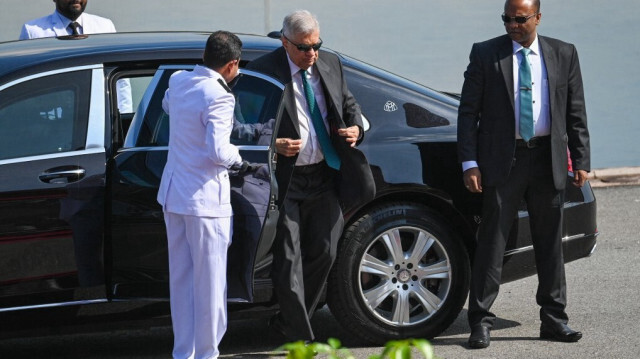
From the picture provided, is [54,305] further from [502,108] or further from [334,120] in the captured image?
[502,108]

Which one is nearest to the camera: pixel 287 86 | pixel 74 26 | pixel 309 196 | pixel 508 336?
pixel 287 86

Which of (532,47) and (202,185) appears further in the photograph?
(532,47)

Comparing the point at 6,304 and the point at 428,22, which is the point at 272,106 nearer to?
the point at 6,304

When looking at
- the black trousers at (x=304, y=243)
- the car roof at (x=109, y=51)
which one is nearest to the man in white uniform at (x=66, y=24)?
the car roof at (x=109, y=51)

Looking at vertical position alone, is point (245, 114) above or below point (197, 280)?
above

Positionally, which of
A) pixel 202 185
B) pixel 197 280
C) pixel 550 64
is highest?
pixel 550 64

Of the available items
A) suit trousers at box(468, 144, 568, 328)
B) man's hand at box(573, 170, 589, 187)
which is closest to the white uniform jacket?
suit trousers at box(468, 144, 568, 328)

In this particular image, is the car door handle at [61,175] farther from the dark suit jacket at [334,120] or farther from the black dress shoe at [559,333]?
the black dress shoe at [559,333]

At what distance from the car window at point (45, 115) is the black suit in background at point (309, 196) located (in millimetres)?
831

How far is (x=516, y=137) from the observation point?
6.11m

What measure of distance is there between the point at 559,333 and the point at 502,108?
1.19m

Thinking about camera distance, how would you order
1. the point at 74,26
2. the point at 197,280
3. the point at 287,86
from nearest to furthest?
1. the point at 197,280
2. the point at 287,86
3. the point at 74,26

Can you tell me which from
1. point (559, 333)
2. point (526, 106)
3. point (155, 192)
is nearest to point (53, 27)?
point (155, 192)

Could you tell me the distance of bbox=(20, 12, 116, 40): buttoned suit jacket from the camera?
26.2 feet
